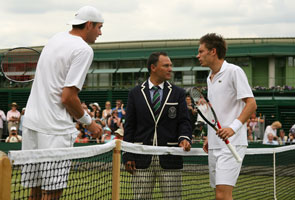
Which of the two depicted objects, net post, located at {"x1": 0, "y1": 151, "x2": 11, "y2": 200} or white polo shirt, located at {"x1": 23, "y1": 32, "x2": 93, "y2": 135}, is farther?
white polo shirt, located at {"x1": 23, "y1": 32, "x2": 93, "y2": 135}

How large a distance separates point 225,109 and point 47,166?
6.45ft

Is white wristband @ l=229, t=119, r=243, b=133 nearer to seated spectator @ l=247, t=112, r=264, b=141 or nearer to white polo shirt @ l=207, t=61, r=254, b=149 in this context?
white polo shirt @ l=207, t=61, r=254, b=149

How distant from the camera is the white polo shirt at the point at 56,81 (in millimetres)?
4039

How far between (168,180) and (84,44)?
6.36 ft

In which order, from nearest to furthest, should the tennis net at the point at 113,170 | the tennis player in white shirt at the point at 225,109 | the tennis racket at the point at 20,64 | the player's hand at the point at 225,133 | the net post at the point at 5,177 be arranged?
the net post at the point at 5,177, the tennis net at the point at 113,170, the player's hand at the point at 225,133, the tennis player in white shirt at the point at 225,109, the tennis racket at the point at 20,64

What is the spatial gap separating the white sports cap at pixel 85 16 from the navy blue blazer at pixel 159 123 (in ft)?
4.64

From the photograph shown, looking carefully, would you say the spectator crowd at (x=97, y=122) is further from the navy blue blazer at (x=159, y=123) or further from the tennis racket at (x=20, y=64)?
the navy blue blazer at (x=159, y=123)

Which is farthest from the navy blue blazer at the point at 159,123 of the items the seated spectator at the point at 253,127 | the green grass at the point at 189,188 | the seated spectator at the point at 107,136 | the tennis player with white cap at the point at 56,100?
the seated spectator at the point at 253,127

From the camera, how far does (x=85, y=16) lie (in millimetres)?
4266

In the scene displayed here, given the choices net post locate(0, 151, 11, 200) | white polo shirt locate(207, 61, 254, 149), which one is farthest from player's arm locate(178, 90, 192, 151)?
net post locate(0, 151, 11, 200)

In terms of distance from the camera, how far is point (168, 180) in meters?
5.39

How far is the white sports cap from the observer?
4.27 meters

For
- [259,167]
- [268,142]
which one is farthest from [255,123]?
[259,167]

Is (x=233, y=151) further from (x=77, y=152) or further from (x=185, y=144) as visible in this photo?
(x=77, y=152)
